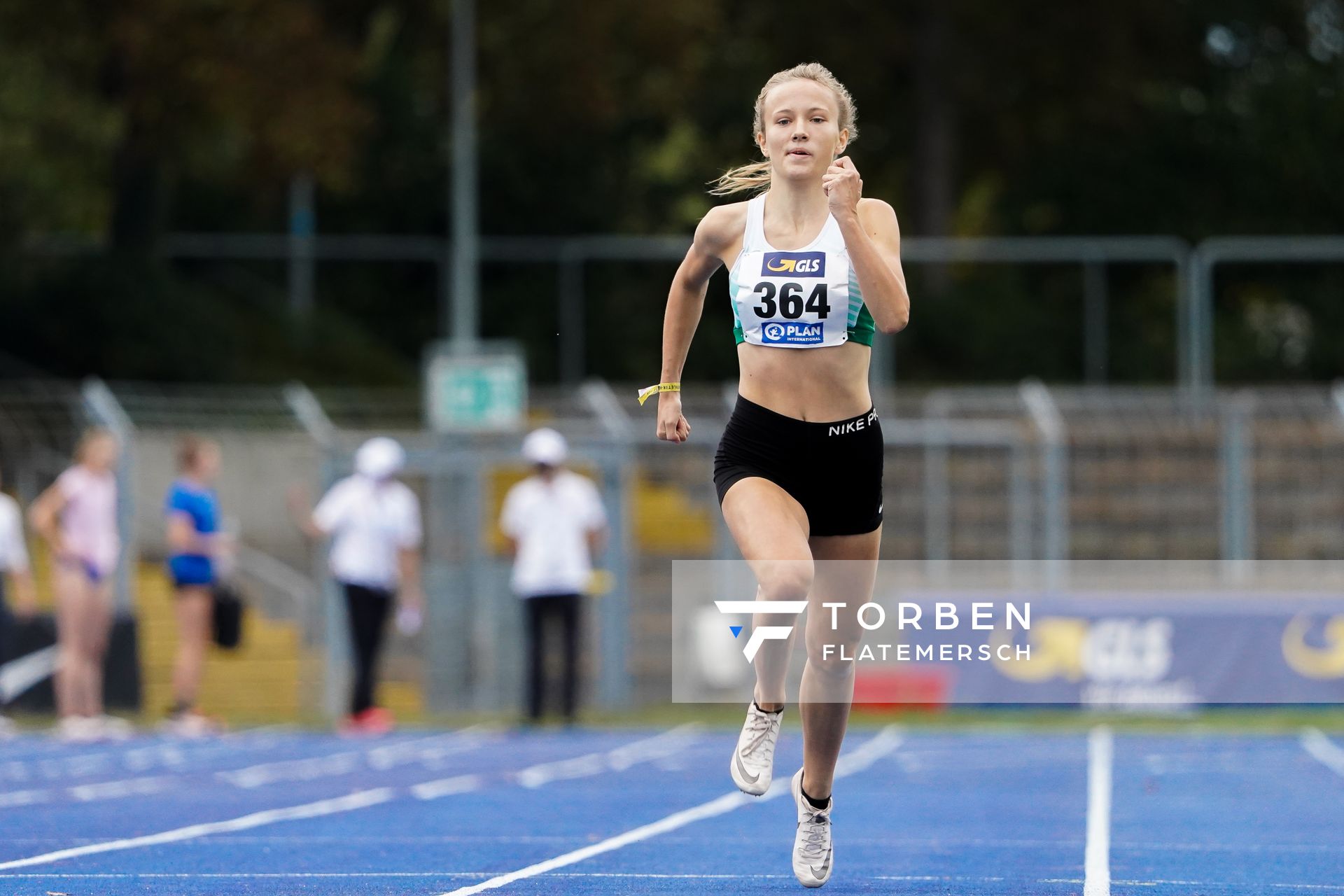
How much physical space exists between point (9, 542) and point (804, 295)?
11.1m

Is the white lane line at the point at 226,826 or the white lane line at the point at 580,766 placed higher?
the white lane line at the point at 226,826

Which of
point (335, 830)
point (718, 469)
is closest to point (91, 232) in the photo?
point (335, 830)

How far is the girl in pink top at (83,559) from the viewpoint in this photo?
16.4 metres

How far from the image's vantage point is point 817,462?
22.9ft

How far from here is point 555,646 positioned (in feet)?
63.0

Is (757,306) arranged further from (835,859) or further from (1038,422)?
(1038,422)

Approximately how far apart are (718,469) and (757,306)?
1.75 ft

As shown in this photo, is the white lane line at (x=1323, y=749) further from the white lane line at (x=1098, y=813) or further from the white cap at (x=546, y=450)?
the white cap at (x=546, y=450)

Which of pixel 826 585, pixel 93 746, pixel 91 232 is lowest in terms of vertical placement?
pixel 93 746

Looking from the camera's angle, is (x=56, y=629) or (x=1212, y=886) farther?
(x=56, y=629)

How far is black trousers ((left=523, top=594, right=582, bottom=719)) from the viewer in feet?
55.4

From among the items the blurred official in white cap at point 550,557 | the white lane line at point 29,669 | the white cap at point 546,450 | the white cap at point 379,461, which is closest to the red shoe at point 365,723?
the blurred official in white cap at point 550,557

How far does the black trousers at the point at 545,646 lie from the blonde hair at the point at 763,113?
9.77 metres

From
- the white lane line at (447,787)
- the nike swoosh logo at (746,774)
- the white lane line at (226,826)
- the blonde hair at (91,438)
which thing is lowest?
the white lane line at (447,787)
